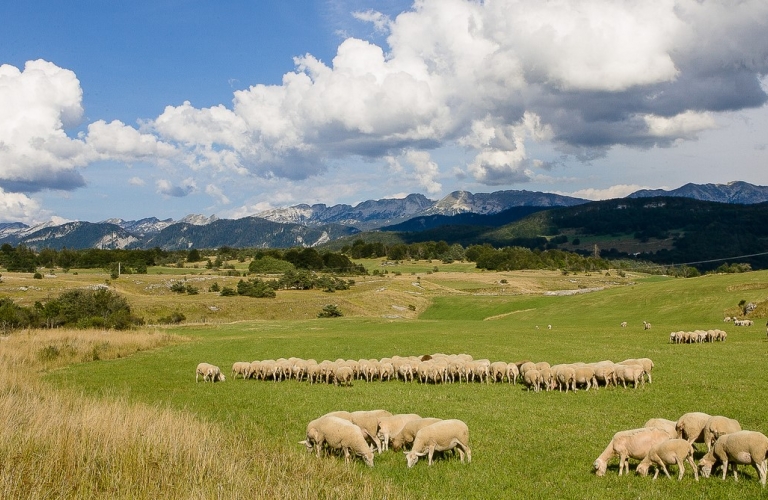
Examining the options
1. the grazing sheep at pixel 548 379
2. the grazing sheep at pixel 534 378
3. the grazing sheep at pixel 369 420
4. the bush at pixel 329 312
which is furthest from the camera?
the bush at pixel 329 312

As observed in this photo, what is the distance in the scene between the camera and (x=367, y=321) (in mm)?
67562

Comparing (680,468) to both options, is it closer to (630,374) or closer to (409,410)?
(409,410)

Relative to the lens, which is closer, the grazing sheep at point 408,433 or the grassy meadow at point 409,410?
the grassy meadow at point 409,410

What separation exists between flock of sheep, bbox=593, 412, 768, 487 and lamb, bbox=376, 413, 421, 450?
496 centimetres

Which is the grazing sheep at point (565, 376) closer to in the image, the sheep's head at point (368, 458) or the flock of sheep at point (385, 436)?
the flock of sheep at point (385, 436)

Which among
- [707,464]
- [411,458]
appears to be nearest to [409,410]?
[411,458]

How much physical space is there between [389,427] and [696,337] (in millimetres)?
31926

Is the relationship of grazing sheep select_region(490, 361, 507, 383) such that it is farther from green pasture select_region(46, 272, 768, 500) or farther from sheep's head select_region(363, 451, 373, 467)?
sheep's head select_region(363, 451, 373, 467)

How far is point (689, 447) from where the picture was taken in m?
11.2

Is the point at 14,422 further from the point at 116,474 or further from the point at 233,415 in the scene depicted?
the point at 233,415

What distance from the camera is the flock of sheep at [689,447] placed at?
34.6 feet

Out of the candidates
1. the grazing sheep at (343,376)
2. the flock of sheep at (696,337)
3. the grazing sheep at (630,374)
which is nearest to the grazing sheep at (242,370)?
the grazing sheep at (343,376)

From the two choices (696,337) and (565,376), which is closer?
(565,376)

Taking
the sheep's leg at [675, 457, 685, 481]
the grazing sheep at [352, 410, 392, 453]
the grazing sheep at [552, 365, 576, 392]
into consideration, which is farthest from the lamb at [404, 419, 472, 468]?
the grazing sheep at [552, 365, 576, 392]
